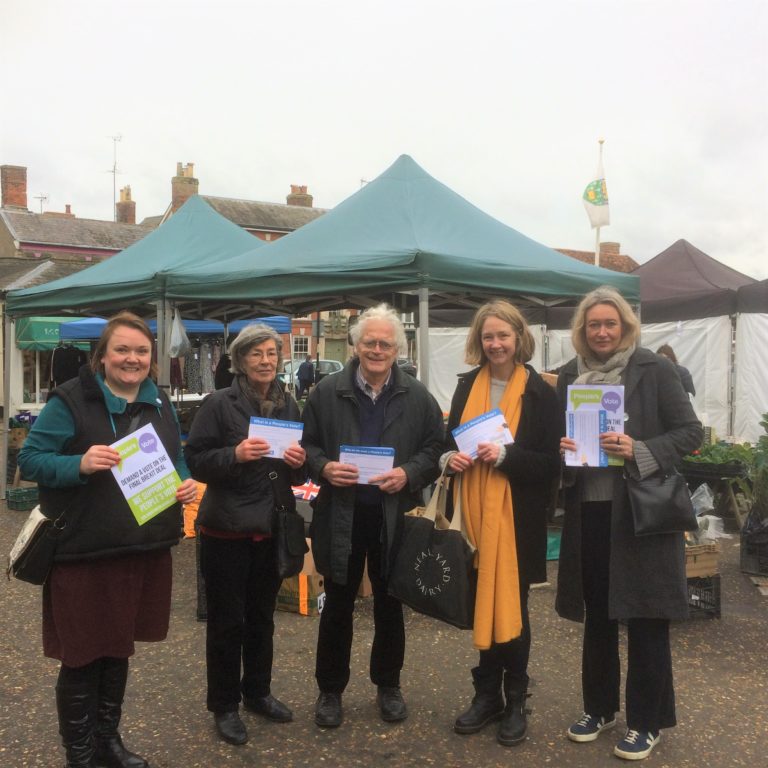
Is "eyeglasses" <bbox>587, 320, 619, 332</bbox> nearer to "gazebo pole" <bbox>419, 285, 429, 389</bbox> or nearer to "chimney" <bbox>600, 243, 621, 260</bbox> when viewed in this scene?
"gazebo pole" <bbox>419, 285, 429, 389</bbox>

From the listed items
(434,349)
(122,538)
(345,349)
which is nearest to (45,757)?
(122,538)

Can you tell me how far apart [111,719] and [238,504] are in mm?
955

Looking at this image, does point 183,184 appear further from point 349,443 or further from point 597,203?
point 349,443

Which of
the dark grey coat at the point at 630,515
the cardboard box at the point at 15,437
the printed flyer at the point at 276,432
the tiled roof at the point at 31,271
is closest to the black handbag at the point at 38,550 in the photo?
the printed flyer at the point at 276,432

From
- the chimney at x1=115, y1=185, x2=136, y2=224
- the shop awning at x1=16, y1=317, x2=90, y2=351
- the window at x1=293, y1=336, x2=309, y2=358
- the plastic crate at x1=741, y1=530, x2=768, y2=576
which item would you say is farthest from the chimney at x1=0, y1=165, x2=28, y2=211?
the plastic crate at x1=741, y1=530, x2=768, y2=576

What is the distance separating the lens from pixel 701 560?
4.71 m

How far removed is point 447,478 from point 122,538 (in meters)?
1.37

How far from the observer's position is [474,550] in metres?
3.07

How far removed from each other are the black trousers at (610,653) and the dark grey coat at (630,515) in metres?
0.09

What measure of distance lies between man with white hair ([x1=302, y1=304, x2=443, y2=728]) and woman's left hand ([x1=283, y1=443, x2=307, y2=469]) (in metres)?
0.08

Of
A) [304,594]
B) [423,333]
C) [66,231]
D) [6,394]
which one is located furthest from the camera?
[66,231]

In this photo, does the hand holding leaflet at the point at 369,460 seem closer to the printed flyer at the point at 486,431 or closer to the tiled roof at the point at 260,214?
the printed flyer at the point at 486,431

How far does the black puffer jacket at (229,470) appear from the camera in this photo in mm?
3000

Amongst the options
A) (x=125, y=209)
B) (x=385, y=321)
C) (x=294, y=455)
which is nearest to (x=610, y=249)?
(x=125, y=209)
